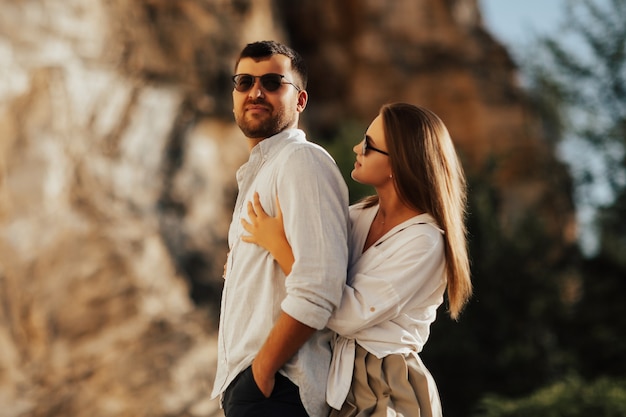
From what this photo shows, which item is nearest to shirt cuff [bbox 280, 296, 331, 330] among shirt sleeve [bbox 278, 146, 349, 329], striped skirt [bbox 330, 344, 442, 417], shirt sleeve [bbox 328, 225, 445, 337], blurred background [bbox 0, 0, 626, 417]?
shirt sleeve [bbox 278, 146, 349, 329]

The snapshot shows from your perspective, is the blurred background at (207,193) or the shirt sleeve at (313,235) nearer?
the shirt sleeve at (313,235)

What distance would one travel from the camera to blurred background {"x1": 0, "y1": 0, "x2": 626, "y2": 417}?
22.4ft

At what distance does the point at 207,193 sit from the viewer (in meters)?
9.03

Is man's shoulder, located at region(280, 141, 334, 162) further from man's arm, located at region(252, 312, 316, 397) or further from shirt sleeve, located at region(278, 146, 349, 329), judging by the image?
man's arm, located at region(252, 312, 316, 397)

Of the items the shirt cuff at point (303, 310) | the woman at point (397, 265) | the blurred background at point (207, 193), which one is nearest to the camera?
the shirt cuff at point (303, 310)

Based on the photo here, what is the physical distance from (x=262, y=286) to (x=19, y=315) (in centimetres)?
532

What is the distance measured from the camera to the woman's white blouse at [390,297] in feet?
6.45

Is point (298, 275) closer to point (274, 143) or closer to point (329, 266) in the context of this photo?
point (329, 266)

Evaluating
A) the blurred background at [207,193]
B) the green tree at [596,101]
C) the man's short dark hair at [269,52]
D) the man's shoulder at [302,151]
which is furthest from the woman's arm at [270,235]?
the green tree at [596,101]

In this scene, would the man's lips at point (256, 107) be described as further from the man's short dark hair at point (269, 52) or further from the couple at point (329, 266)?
the man's short dark hair at point (269, 52)

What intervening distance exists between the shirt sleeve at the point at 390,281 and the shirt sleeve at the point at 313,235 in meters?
0.06

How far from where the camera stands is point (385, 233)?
212 centimetres

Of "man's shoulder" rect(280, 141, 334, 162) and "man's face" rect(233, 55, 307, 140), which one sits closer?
"man's shoulder" rect(280, 141, 334, 162)

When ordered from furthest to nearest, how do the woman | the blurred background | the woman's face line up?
the blurred background, the woman's face, the woman
